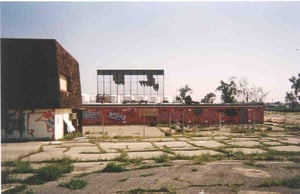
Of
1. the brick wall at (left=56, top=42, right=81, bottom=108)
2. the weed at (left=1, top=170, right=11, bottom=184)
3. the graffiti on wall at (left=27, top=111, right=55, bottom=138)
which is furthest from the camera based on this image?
the brick wall at (left=56, top=42, right=81, bottom=108)

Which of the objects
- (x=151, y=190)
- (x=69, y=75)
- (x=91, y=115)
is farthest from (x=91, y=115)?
(x=151, y=190)

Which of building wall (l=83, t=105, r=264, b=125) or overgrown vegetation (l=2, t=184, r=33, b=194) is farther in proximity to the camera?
building wall (l=83, t=105, r=264, b=125)

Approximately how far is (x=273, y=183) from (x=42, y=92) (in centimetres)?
1495

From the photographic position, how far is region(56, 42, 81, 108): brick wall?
20.4 m

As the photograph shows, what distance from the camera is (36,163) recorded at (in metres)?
12.0

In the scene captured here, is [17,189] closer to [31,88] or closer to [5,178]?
[5,178]

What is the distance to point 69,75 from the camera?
23453 mm

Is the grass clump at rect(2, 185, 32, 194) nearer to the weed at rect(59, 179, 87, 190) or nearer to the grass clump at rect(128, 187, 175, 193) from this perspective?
the weed at rect(59, 179, 87, 190)

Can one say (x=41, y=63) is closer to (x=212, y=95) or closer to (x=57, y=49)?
(x=57, y=49)

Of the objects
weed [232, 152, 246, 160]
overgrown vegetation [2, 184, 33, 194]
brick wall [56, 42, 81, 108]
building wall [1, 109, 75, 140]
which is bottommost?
weed [232, 152, 246, 160]

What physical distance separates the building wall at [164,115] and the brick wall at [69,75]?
11.9 metres

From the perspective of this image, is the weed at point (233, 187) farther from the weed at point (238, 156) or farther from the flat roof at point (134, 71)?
the flat roof at point (134, 71)

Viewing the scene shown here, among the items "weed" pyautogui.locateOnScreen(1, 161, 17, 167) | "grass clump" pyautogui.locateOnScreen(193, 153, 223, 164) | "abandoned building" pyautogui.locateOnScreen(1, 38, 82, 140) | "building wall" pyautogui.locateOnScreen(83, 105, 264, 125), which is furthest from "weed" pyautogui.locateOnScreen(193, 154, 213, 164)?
"building wall" pyautogui.locateOnScreen(83, 105, 264, 125)

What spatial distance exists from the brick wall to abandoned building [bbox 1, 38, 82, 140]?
0.93ft
